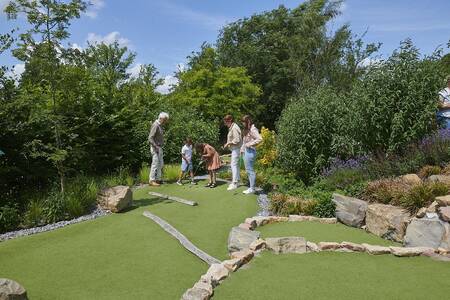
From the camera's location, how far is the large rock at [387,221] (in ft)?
20.4

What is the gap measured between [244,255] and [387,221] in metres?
2.49

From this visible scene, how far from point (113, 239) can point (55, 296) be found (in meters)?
2.07

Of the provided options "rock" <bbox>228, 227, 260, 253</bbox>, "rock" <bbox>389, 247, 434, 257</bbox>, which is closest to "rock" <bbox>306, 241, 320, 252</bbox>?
"rock" <bbox>228, 227, 260, 253</bbox>

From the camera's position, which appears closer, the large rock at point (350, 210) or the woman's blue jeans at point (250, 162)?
the large rock at point (350, 210)

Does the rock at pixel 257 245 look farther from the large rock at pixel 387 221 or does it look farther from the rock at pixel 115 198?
the rock at pixel 115 198

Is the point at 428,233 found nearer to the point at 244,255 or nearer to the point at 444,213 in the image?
the point at 444,213

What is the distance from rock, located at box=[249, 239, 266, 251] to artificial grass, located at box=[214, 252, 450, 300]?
201 millimetres

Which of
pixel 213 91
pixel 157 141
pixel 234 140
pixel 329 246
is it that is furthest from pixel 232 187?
pixel 213 91

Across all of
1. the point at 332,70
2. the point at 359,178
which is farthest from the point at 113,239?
the point at 332,70

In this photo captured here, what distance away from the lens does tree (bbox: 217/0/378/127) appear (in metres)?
22.6

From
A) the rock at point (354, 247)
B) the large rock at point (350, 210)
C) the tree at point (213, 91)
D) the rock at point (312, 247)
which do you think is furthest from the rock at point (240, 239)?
the tree at point (213, 91)

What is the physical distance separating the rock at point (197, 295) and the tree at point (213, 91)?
54.4 feet

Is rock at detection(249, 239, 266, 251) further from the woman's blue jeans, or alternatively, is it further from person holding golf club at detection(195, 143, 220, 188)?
person holding golf club at detection(195, 143, 220, 188)

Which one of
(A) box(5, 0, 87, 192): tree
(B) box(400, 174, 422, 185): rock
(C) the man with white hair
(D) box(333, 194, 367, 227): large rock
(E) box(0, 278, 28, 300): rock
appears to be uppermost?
(A) box(5, 0, 87, 192): tree
